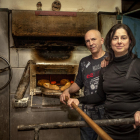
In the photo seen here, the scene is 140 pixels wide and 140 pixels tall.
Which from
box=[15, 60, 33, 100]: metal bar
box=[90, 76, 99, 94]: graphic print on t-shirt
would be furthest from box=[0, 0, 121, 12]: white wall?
box=[90, 76, 99, 94]: graphic print on t-shirt

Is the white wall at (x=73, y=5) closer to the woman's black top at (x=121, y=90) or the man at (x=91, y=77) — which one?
the man at (x=91, y=77)

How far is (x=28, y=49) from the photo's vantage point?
3.06 meters

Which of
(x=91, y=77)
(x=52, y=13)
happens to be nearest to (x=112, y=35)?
(x=91, y=77)

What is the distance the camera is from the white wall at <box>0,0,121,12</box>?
3.01 metres

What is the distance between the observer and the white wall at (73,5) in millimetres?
3008

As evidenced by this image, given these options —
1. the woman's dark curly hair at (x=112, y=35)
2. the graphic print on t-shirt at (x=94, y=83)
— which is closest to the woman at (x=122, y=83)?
the woman's dark curly hair at (x=112, y=35)

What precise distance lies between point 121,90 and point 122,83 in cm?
6

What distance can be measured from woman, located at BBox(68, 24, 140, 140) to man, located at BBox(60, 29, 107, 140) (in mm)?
621

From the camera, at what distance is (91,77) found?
6.93 feet

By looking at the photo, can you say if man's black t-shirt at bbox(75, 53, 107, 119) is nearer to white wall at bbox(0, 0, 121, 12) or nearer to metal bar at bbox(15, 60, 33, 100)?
metal bar at bbox(15, 60, 33, 100)

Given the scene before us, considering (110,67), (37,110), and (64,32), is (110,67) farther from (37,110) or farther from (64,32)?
(37,110)

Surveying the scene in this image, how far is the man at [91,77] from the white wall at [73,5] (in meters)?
1.17

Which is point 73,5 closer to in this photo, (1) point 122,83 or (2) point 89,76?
(2) point 89,76

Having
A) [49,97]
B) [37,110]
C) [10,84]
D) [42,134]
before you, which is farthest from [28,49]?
[42,134]
